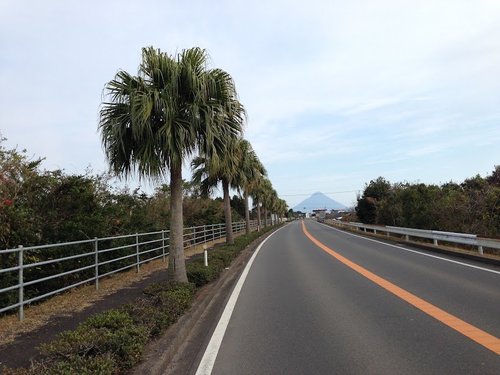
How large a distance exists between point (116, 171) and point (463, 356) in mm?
7614

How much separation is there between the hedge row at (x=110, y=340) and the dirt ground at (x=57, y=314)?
1.76 feet

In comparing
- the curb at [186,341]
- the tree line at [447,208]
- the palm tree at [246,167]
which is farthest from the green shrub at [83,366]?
the tree line at [447,208]

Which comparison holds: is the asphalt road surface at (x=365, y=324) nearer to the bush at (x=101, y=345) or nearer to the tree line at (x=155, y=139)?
the bush at (x=101, y=345)

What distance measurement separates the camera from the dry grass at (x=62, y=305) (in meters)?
7.31

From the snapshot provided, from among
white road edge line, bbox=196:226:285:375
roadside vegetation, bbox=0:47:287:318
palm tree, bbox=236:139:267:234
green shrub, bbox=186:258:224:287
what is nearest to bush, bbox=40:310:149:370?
white road edge line, bbox=196:226:285:375

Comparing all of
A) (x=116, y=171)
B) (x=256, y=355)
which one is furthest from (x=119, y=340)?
(x=116, y=171)

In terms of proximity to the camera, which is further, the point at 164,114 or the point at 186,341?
the point at 164,114

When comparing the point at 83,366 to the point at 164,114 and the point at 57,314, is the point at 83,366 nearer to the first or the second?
the point at 57,314

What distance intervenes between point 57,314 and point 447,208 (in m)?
22.3

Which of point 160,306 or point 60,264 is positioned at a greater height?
point 60,264

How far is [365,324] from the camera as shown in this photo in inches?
291

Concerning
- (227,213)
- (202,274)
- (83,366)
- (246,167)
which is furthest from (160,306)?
(246,167)

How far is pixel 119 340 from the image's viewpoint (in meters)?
5.41

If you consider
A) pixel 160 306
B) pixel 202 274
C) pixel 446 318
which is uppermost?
pixel 202 274
